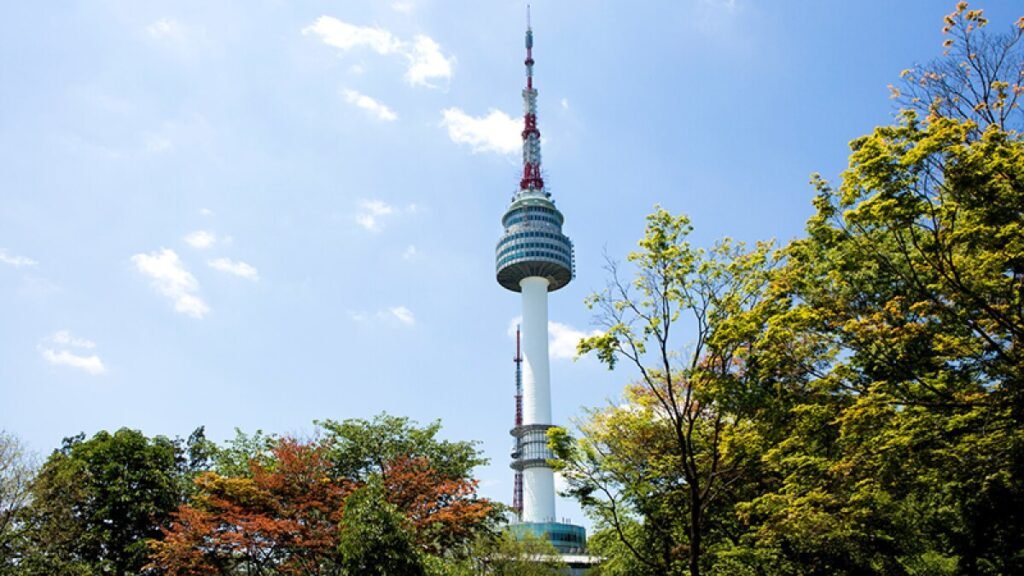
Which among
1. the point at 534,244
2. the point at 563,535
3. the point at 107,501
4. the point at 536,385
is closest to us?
the point at 107,501

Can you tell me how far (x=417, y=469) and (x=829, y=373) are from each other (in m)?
15.8

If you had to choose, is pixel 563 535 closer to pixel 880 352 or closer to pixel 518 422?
pixel 518 422

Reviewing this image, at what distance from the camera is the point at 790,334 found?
1482 cm

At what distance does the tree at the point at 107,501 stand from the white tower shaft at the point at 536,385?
5831 centimetres

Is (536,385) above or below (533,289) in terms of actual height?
below

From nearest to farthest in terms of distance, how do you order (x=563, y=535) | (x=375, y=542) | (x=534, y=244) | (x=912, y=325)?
(x=912, y=325) → (x=375, y=542) → (x=563, y=535) → (x=534, y=244)

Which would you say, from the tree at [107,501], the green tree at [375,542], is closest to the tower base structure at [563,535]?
the tree at [107,501]

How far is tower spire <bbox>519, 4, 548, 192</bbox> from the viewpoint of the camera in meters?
99.4

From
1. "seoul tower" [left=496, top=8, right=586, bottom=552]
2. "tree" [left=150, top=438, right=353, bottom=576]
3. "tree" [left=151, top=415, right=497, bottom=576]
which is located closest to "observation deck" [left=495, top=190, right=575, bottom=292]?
"seoul tower" [left=496, top=8, right=586, bottom=552]

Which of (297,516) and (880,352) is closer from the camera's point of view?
(880,352)

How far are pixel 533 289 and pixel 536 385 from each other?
13672mm


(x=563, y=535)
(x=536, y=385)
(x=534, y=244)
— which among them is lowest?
(x=563, y=535)

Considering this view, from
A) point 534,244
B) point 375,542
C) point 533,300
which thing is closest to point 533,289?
point 533,300

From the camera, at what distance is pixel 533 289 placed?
3856 inches
